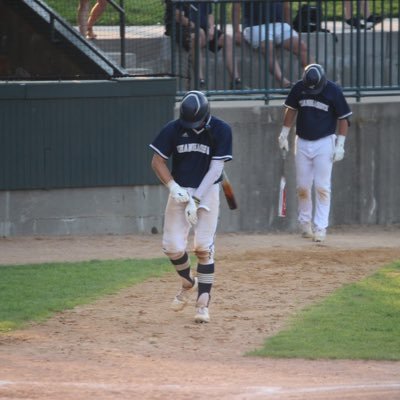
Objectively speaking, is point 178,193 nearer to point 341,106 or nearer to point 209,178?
point 209,178

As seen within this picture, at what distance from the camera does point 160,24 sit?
1488cm

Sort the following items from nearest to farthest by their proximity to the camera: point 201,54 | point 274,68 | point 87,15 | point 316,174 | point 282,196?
point 316,174, point 282,196, point 87,15, point 274,68, point 201,54

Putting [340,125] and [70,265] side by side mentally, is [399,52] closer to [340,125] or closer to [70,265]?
[340,125]

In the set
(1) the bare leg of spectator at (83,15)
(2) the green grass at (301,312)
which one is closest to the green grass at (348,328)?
(2) the green grass at (301,312)

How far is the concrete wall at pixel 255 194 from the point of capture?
13.9 meters

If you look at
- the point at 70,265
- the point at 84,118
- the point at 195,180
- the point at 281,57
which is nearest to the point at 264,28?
the point at 281,57

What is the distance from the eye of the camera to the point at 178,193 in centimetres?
941

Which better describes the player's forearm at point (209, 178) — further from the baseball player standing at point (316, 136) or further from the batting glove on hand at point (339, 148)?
the batting glove on hand at point (339, 148)

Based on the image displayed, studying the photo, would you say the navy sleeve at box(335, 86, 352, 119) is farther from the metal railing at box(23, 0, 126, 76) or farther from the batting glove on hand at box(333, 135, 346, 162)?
the metal railing at box(23, 0, 126, 76)

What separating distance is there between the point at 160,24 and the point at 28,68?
1751 mm

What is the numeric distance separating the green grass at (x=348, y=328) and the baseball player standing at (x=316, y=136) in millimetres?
2725

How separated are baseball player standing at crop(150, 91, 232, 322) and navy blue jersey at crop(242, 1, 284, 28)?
5529 mm

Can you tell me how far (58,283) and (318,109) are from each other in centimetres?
391

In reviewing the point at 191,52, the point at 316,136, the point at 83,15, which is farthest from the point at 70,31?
the point at 316,136
